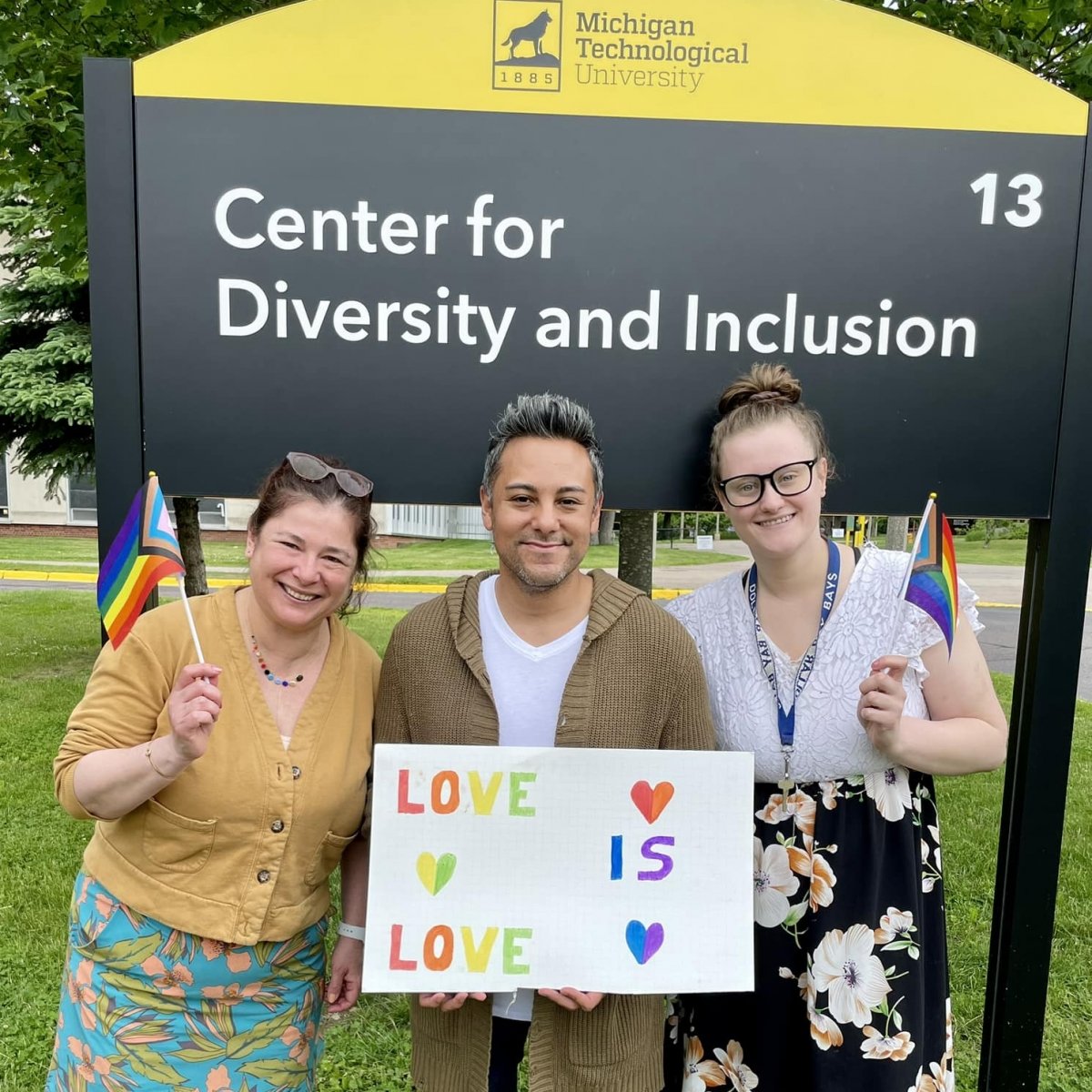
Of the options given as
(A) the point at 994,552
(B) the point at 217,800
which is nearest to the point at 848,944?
(B) the point at 217,800

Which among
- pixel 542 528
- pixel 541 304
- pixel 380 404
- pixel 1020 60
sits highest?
pixel 1020 60

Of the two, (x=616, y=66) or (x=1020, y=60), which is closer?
(x=616, y=66)

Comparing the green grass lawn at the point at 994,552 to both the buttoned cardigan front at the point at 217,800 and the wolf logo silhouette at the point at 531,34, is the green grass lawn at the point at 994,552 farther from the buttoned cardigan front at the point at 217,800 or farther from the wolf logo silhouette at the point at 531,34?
the buttoned cardigan front at the point at 217,800

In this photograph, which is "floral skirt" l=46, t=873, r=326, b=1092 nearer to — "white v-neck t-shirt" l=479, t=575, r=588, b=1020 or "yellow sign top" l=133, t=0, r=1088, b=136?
"white v-neck t-shirt" l=479, t=575, r=588, b=1020

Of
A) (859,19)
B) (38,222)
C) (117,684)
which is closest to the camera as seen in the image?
(117,684)

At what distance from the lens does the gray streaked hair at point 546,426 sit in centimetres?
172

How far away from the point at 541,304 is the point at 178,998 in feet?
5.78

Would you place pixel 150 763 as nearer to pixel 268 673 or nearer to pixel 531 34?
pixel 268 673

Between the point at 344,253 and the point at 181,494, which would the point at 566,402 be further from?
the point at 181,494

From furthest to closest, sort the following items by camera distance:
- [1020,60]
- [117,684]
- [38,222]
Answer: [38,222]
[1020,60]
[117,684]

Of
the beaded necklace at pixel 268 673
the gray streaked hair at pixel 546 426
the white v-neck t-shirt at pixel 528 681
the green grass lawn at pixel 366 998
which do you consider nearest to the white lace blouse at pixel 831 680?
the white v-neck t-shirt at pixel 528 681

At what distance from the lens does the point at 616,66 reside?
2.03m

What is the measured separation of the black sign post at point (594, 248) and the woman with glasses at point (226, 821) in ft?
1.50

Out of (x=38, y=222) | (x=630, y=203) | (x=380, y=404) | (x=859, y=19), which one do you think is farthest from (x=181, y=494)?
(x=38, y=222)
